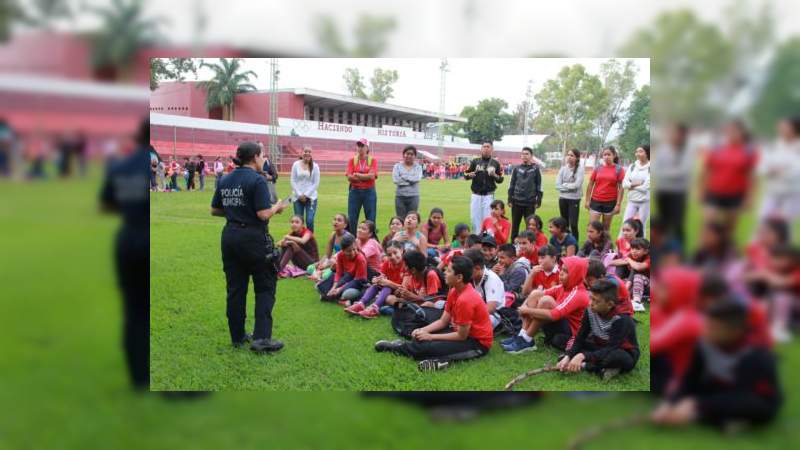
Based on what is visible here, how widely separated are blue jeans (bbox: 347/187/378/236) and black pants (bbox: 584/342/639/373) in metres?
1.52

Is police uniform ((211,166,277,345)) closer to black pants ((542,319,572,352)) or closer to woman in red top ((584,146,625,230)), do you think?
black pants ((542,319,572,352))

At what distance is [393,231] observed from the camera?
3.58m

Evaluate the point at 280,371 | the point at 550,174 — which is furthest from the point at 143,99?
the point at 550,174

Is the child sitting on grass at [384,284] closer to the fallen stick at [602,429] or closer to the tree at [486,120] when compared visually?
the tree at [486,120]

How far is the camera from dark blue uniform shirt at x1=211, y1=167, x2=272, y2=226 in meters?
3.19

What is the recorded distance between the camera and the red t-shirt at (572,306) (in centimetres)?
336

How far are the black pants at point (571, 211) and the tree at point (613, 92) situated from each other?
432 mm

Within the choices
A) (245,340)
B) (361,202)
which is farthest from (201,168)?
(245,340)

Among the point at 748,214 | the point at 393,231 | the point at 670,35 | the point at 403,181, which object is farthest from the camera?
the point at 393,231

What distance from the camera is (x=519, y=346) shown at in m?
3.46

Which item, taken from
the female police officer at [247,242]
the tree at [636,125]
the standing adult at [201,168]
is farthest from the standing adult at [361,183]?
the tree at [636,125]

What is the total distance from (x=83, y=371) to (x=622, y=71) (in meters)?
2.91

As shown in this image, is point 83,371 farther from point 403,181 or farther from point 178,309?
point 403,181

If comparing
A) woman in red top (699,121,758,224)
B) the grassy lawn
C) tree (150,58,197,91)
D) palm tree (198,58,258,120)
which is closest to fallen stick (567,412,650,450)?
the grassy lawn
